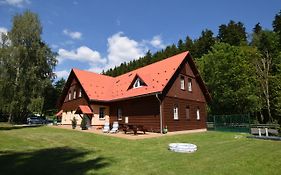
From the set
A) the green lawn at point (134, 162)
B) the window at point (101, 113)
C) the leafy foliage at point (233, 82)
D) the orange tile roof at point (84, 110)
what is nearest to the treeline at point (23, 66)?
the orange tile roof at point (84, 110)

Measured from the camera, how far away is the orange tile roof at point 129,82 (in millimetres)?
23286

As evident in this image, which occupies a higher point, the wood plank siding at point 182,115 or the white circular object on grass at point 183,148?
the wood plank siding at point 182,115

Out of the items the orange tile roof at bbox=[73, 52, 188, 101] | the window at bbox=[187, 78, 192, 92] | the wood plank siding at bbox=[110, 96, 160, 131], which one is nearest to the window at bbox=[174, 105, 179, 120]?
the wood plank siding at bbox=[110, 96, 160, 131]

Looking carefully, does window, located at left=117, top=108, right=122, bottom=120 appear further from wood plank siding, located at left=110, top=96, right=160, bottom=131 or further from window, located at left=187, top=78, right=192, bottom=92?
window, located at left=187, top=78, right=192, bottom=92

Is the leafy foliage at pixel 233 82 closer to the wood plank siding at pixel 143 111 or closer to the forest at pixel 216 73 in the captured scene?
the forest at pixel 216 73

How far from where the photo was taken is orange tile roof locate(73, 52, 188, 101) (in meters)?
23.3

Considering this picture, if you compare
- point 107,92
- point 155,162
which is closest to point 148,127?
point 107,92

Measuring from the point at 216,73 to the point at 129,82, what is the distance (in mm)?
17085

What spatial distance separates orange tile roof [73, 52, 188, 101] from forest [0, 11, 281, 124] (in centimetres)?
628

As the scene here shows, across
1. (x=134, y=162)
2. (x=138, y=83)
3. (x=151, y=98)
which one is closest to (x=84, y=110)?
(x=138, y=83)

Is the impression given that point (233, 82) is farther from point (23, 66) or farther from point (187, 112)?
point (23, 66)

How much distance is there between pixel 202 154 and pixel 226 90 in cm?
2817

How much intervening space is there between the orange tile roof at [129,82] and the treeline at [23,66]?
5642 mm

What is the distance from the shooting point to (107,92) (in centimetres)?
3028
